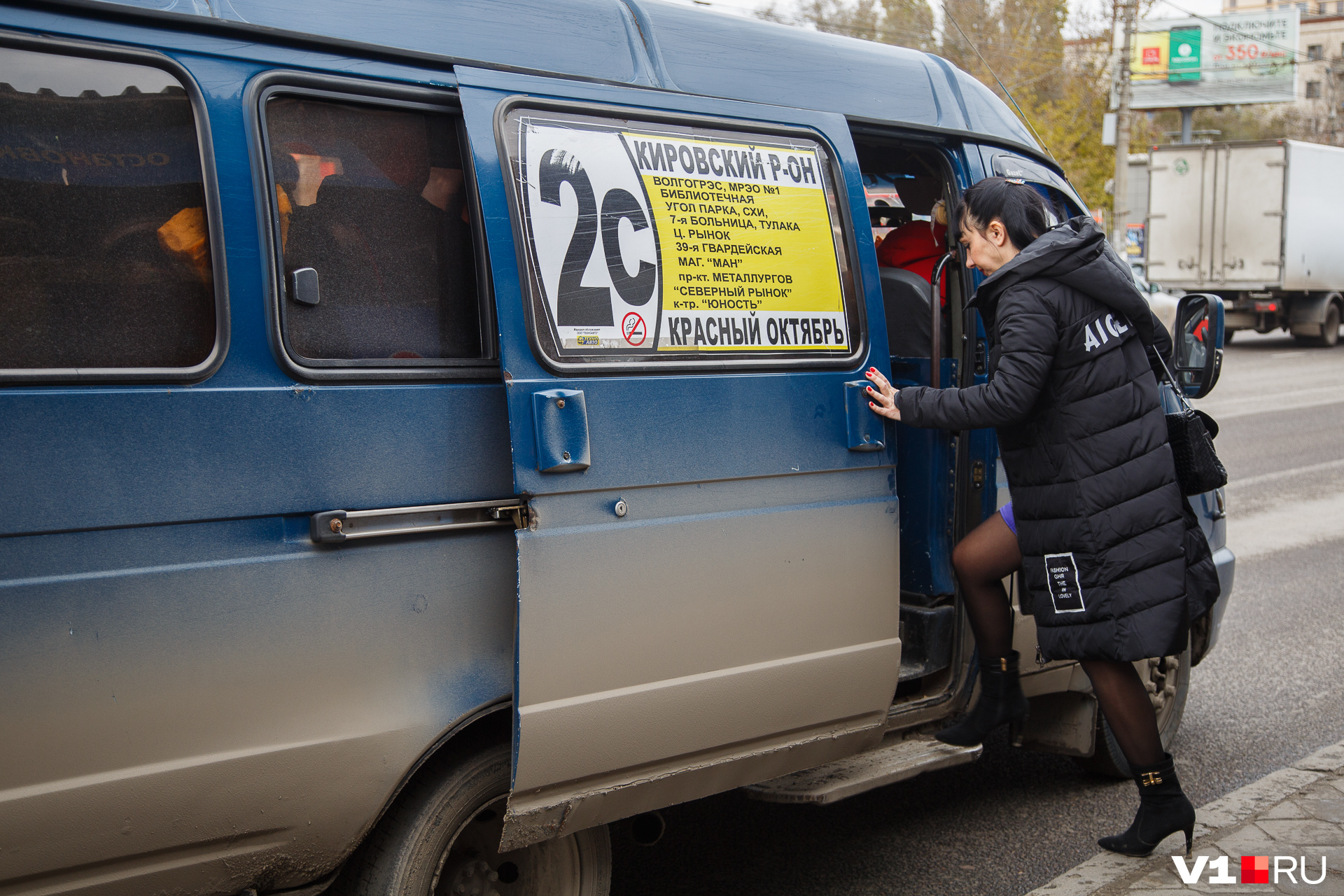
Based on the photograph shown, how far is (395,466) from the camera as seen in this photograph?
2.54 metres

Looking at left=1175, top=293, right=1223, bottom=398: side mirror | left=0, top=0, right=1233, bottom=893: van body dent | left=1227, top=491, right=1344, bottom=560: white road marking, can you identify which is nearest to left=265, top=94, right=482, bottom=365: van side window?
left=0, top=0, right=1233, bottom=893: van body dent

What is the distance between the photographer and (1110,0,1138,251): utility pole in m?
26.5

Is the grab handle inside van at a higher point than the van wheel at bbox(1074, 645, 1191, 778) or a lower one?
higher

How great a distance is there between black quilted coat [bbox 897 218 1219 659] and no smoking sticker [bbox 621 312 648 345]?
84 centimetres

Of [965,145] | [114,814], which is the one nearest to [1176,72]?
[965,145]

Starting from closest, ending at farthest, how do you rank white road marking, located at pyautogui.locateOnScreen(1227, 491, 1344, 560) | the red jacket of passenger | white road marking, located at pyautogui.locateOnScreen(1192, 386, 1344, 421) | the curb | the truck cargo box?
1. the curb
2. the red jacket of passenger
3. white road marking, located at pyautogui.locateOnScreen(1227, 491, 1344, 560)
4. white road marking, located at pyautogui.locateOnScreen(1192, 386, 1344, 421)
5. the truck cargo box

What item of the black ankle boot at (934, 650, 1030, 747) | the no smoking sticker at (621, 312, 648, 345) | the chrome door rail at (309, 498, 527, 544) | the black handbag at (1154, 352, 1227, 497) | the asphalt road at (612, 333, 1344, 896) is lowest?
the asphalt road at (612, 333, 1344, 896)

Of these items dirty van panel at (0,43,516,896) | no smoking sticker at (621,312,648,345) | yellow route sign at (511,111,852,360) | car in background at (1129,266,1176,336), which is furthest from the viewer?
car in background at (1129,266,1176,336)

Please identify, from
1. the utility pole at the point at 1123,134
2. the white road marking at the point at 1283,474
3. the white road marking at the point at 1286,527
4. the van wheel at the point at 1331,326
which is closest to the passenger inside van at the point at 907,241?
the white road marking at the point at 1286,527

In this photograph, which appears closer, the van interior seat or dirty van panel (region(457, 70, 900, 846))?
dirty van panel (region(457, 70, 900, 846))

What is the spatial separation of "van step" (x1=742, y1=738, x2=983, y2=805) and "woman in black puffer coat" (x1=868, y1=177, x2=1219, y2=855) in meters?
0.47

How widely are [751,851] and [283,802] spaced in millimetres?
1940

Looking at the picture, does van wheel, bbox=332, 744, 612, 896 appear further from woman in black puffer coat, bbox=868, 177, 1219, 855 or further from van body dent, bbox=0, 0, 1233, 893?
woman in black puffer coat, bbox=868, 177, 1219, 855

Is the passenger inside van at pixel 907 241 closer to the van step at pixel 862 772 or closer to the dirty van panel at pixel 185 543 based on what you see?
the van step at pixel 862 772
